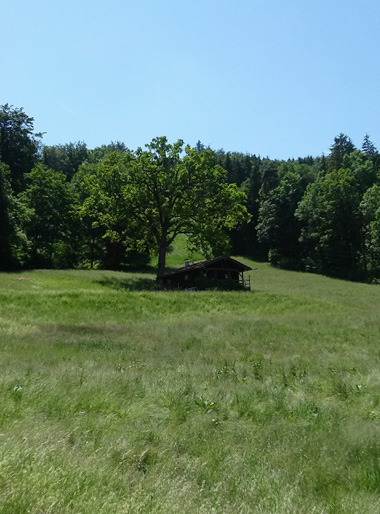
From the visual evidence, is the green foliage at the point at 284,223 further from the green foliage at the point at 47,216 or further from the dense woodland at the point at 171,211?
the green foliage at the point at 47,216

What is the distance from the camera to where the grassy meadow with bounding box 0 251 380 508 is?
378cm

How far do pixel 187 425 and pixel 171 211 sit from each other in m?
40.4

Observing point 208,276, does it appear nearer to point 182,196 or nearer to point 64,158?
point 182,196

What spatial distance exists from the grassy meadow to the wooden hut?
2955cm

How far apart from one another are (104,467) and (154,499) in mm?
823

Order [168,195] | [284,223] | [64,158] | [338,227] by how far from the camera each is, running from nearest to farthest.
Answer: [168,195] < [338,227] < [284,223] < [64,158]

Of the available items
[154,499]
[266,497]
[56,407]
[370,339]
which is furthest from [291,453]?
[370,339]

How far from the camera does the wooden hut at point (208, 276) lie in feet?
152

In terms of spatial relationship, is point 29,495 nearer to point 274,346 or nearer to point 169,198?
point 274,346

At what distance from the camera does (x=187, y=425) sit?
6.27 metres

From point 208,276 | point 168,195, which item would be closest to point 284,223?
point 208,276

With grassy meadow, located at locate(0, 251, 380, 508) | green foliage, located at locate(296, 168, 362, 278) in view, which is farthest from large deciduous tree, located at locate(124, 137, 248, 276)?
green foliage, located at locate(296, 168, 362, 278)

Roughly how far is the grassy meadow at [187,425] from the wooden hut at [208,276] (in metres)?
29.6

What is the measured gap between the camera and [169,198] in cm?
4747
